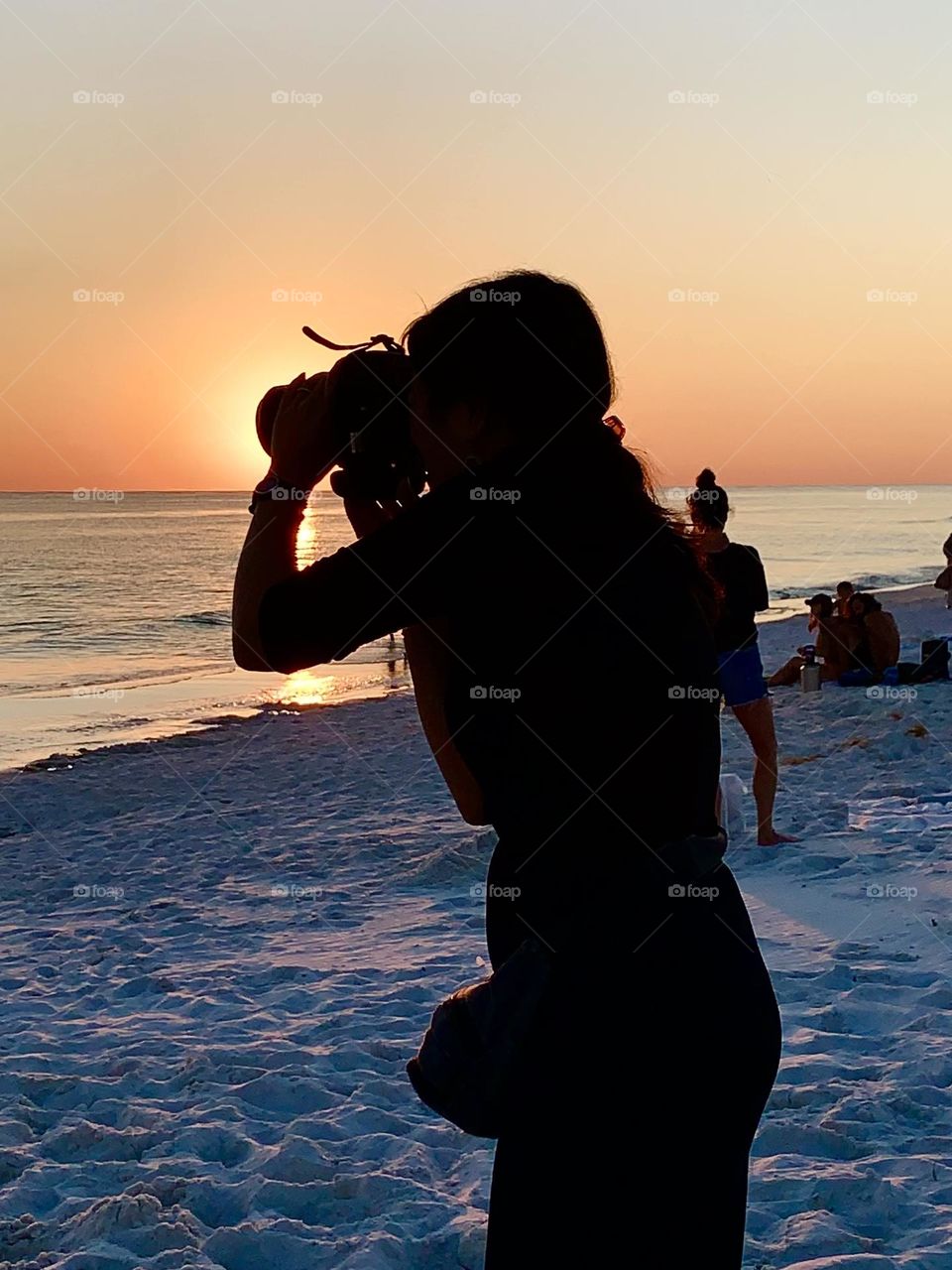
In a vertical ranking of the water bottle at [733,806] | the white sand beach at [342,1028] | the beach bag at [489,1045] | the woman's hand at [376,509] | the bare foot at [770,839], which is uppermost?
the woman's hand at [376,509]

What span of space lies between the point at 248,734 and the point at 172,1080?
9.99 metres

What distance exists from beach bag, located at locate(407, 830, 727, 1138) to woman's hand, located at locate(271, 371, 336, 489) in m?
0.62

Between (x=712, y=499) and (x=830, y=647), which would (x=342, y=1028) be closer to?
(x=712, y=499)

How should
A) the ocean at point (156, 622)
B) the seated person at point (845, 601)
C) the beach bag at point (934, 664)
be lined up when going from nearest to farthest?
the beach bag at point (934, 664)
the seated person at point (845, 601)
the ocean at point (156, 622)

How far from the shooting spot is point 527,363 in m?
1.50

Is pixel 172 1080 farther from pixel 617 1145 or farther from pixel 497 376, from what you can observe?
pixel 497 376

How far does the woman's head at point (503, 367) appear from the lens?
1.49 meters

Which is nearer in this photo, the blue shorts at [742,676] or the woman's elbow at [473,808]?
the woman's elbow at [473,808]

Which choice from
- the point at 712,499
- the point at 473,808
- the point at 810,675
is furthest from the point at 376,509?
the point at 810,675

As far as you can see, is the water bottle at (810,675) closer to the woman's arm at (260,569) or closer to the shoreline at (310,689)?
the shoreline at (310,689)

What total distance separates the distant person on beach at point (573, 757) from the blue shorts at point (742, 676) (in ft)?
16.9

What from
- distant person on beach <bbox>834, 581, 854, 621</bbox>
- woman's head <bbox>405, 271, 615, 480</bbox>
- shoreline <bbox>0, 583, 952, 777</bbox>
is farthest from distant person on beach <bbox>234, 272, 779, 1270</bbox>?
distant person on beach <bbox>834, 581, 854, 621</bbox>

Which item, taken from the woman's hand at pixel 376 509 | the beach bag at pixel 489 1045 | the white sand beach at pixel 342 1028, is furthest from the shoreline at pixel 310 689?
the beach bag at pixel 489 1045

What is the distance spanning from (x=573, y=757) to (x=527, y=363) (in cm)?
47
